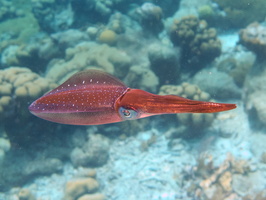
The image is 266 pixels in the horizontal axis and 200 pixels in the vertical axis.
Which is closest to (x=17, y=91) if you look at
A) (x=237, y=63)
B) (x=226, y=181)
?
(x=226, y=181)

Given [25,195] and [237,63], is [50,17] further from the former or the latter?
[237,63]

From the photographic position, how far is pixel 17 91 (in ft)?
17.8

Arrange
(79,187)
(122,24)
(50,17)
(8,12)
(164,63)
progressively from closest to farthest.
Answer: (79,187)
(164,63)
(122,24)
(50,17)
(8,12)

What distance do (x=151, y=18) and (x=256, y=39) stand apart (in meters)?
5.13

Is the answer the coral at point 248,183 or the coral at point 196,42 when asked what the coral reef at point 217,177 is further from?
the coral at point 196,42

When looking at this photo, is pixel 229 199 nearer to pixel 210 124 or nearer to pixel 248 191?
pixel 248 191

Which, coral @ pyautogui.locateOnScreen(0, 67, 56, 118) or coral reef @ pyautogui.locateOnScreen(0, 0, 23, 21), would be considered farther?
coral reef @ pyautogui.locateOnScreen(0, 0, 23, 21)

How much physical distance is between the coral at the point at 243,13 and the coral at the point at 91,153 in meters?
9.21

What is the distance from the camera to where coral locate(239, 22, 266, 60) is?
6.86 metres

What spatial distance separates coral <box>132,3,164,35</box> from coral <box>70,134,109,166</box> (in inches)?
257

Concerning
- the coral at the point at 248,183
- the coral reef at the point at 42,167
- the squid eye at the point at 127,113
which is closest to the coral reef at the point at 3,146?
the coral reef at the point at 42,167

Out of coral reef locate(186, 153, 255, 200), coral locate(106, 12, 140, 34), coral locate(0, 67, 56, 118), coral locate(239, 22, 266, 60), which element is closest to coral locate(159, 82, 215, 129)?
coral reef locate(186, 153, 255, 200)

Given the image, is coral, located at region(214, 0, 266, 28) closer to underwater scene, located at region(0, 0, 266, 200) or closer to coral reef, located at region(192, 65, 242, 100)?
underwater scene, located at region(0, 0, 266, 200)

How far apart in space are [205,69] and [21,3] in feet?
52.8
